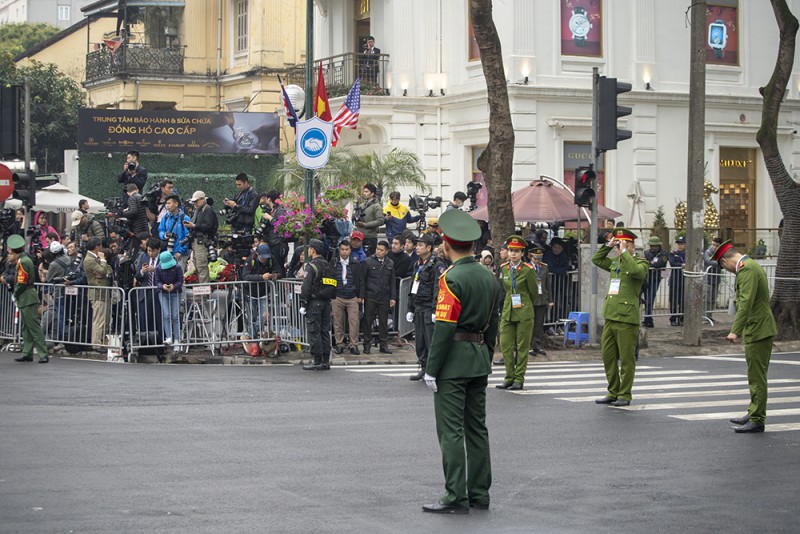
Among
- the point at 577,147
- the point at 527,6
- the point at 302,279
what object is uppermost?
the point at 527,6

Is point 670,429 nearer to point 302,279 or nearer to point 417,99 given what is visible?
point 302,279

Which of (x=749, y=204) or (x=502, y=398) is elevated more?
(x=749, y=204)

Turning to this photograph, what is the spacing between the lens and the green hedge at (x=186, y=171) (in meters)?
38.0

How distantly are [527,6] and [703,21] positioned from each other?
1063 cm

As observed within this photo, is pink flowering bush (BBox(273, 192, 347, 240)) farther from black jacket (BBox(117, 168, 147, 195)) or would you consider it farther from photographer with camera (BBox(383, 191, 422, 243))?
photographer with camera (BBox(383, 191, 422, 243))

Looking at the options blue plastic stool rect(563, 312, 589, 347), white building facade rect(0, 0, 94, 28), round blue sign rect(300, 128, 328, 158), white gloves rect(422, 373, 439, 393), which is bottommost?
blue plastic stool rect(563, 312, 589, 347)

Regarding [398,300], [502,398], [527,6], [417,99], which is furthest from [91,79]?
[502,398]

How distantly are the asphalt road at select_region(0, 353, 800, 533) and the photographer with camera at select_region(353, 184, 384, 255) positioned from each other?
23.7 ft

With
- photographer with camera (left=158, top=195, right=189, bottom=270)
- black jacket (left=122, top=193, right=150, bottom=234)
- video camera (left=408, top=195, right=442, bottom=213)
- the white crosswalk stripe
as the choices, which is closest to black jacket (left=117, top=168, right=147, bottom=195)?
black jacket (left=122, top=193, right=150, bottom=234)

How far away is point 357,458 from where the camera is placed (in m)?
11.1

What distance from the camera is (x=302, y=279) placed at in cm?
2080

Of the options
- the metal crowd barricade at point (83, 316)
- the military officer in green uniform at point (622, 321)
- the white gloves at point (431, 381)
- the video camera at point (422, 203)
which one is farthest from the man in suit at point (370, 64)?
the white gloves at point (431, 381)

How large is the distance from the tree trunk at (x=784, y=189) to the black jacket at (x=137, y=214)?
11.8 metres

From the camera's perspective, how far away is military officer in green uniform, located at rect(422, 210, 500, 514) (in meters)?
9.21
